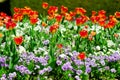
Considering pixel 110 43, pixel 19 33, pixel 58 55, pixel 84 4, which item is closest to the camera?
pixel 58 55

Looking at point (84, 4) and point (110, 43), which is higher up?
point (84, 4)

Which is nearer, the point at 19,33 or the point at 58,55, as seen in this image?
the point at 58,55

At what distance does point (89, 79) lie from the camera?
595cm

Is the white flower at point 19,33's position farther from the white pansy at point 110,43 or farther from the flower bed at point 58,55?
the white pansy at point 110,43

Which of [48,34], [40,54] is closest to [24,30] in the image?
[48,34]

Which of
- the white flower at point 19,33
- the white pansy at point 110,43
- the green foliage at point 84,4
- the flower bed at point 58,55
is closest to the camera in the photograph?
the flower bed at point 58,55

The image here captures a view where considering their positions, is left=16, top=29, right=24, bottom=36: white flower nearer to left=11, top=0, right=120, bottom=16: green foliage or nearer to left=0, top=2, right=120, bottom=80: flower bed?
left=0, top=2, right=120, bottom=80: flower bed

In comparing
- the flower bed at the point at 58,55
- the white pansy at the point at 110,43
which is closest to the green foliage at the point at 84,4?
the flower bed at the point at 58,55

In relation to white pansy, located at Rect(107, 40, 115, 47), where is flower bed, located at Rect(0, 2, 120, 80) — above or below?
below

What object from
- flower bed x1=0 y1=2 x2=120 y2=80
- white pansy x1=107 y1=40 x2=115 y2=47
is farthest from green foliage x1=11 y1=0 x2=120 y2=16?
white pansy x1=107 y1=40 x2=115 y2=47

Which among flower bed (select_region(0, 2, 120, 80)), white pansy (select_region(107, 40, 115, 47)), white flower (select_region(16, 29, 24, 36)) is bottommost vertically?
flower bed (select_region(0, 2, 120, 80))

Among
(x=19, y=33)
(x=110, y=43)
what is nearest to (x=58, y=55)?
(x=110, y=43)

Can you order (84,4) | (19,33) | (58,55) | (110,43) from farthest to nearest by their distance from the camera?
(84,4)
(19,33)
(110,43)
(58,55)

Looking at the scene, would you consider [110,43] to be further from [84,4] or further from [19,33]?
[84,4]
